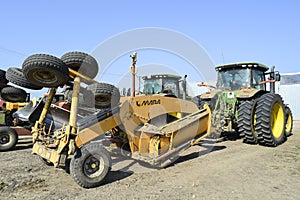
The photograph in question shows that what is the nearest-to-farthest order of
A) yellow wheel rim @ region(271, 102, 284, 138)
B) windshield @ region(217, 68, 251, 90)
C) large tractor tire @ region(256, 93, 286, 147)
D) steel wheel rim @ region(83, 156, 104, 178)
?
steel wheel rim @ region(83, 156, 104, 178)
large tractor tire @ region(256, 93, 286, 147)
yellow wheel rim @ region(271, 102, 284, 138)
windshield @ region(217, 68, 251, 90)

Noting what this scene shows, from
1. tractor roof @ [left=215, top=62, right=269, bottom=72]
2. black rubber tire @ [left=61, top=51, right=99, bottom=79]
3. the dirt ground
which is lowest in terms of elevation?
the dirt ground

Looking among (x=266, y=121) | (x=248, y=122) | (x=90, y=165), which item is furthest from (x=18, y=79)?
(x=266, y=121)

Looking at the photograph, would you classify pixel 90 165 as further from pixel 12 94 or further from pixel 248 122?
pixel 248 122

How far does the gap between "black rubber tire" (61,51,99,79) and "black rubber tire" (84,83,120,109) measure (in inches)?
19.1

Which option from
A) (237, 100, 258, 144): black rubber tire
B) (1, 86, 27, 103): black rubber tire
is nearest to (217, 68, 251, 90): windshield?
(237, 100, 258, 144): black rubber tire

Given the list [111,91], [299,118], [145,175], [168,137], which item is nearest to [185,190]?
[145,175]

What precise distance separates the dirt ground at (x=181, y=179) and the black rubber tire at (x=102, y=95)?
4.38 feet

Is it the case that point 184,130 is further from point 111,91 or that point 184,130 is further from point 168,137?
point 111,91

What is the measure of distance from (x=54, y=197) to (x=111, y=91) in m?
1.87

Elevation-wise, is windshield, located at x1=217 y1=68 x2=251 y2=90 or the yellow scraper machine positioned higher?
windshield, located at x1=217 y1=68 x2=251 y2=90

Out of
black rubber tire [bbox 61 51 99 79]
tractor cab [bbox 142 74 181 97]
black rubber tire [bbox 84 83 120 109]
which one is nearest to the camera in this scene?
black rubber tire [bbox 84 83 120 109]

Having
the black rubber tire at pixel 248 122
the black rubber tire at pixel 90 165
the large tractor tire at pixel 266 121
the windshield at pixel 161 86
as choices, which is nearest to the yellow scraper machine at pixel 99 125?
the black rubber tire at pixel 90 165

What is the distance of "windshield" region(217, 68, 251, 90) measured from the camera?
27.7ft

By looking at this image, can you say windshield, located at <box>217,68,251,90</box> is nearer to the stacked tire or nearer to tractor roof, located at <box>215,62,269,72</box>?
tractor roof, located at <box>215,62,269,72</box>
